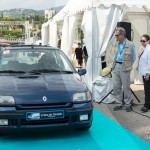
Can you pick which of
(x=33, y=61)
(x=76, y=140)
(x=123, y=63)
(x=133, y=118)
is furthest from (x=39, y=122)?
(x=123, y=63)

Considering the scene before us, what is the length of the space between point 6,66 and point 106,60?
5.35 metres

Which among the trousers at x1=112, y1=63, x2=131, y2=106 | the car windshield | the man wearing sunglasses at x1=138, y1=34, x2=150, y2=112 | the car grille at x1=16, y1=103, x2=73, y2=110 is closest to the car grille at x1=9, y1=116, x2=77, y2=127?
the car grille at x1=16, y1=103, x2=73, y2=110

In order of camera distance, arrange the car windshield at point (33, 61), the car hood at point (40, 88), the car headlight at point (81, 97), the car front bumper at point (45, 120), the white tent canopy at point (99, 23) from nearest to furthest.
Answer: the car front bumper at point (45, 120)
the car hood at point (40, 88)
the car headlight at point (81, 97)
the car windshield at point (33, 61)
the white tent canopy at point (99, 23)

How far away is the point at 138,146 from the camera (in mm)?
5617

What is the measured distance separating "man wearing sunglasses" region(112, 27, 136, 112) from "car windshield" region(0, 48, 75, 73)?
160 cm

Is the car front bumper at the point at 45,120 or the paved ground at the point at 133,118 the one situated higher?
the car front bumper at the point at 45,120

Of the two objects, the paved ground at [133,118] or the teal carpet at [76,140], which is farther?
the paved ground at [133,118]

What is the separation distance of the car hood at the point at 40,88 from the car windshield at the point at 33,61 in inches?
15.1

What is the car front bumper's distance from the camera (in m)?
5.33

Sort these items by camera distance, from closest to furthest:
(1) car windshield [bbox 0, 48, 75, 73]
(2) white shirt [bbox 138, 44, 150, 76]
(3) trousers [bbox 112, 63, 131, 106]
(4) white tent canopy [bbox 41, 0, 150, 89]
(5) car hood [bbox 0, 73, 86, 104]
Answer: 1. (5) car hood [bbox 0, 73, 86, 104]
2. (1) car windshield [bbox 0, 48, 75, 73]
3. (2) white shirt [bbox 138, 44, 150, 76]
4. (3) trousers [bbox 112, 63, 131, 106]
5. (4) white tent canopy [bbox 41, 0, 150, 89]

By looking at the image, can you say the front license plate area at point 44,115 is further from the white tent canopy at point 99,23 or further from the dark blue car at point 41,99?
the white tent canopy at point 99,23

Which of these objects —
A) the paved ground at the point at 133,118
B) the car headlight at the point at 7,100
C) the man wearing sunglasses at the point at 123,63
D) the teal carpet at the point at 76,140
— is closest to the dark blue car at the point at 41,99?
the car headlight at the point at 7,100

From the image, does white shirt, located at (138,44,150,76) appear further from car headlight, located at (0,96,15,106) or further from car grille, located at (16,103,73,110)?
car headlight, located at (0,96,15,106)

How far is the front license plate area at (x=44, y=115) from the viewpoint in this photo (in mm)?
5359
